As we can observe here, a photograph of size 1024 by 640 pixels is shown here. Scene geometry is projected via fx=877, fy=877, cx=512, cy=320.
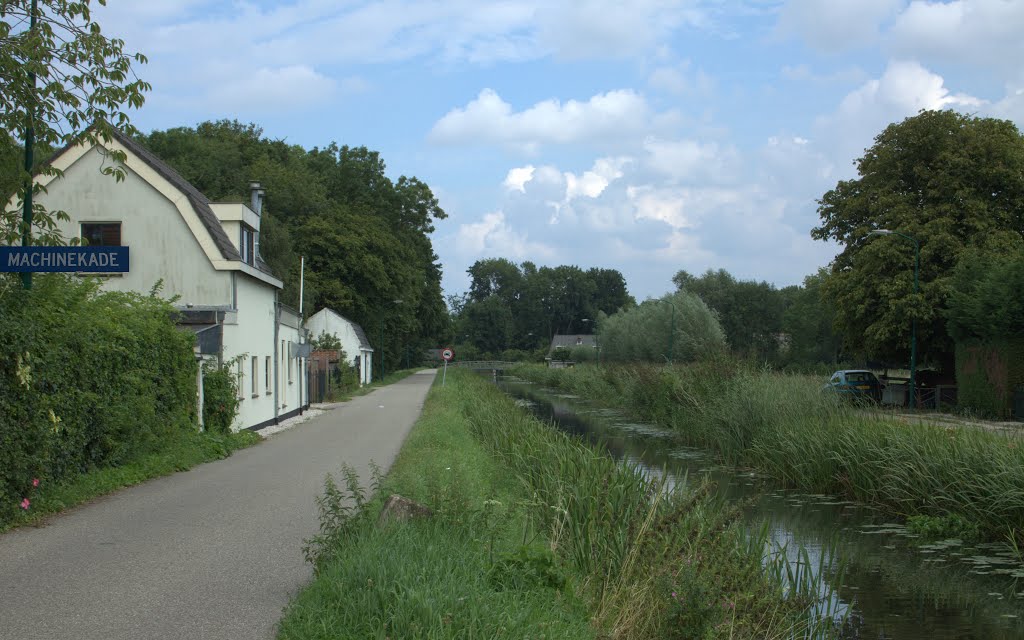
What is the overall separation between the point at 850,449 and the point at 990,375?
14395 mm

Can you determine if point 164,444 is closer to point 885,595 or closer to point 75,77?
point 75,77

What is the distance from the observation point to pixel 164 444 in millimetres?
14625

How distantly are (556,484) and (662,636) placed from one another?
420 cm

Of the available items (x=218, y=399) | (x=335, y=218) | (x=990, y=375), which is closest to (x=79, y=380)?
(x=218, y=399)

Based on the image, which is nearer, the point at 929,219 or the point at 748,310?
the point at 929,219

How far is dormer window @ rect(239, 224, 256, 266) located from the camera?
2370cm

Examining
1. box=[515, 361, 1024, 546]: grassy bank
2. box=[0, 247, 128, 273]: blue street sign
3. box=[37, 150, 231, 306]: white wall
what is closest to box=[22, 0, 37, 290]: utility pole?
box=[0, 247, 128, 273]: blue street sign

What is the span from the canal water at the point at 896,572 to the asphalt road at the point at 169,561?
15.2 ft

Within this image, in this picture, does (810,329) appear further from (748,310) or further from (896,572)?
(896,572)

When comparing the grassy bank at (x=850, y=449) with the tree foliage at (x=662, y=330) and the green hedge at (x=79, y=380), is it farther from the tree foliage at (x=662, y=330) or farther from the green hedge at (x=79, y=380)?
the tree foliage at (x=662, y=330)

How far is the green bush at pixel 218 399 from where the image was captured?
18203mm

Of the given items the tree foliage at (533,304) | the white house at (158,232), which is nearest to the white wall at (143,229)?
the white house at (158,232)

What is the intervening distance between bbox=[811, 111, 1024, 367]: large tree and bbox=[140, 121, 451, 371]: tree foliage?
2924cm

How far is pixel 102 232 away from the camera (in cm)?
2044
